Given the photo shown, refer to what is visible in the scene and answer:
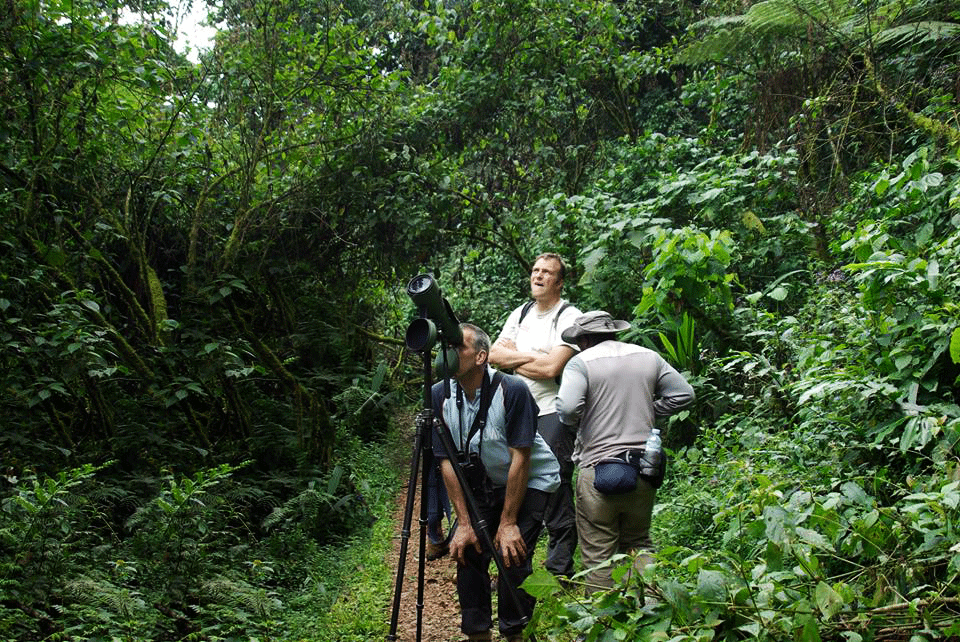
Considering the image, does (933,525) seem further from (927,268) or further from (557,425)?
(557,425)

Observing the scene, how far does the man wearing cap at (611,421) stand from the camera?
373cm

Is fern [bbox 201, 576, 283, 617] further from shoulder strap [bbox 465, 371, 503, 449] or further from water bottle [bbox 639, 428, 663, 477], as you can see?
water bottle [bbox 639, 428, 663, 477]

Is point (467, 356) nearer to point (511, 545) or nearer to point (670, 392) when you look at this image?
point (511, 545)

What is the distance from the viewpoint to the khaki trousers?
12.2 feet

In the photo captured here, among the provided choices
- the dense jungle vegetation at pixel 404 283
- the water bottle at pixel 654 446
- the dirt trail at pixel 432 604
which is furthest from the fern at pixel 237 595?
the water bottle at pixel 654 446

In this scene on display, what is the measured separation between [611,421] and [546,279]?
109 centimetres

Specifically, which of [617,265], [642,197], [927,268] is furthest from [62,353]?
[642,197]

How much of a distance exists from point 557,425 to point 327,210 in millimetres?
4643

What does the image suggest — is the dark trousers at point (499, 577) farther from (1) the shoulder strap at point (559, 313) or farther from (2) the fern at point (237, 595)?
(2) the fern at point (237, 595)

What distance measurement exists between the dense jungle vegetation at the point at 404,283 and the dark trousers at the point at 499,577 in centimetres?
87

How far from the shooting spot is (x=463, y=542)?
3568 mm

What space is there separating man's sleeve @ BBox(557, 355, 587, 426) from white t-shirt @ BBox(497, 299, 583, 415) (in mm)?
462

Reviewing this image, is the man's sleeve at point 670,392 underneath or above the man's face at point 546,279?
underneath

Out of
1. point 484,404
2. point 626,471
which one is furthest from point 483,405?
point 626,471
